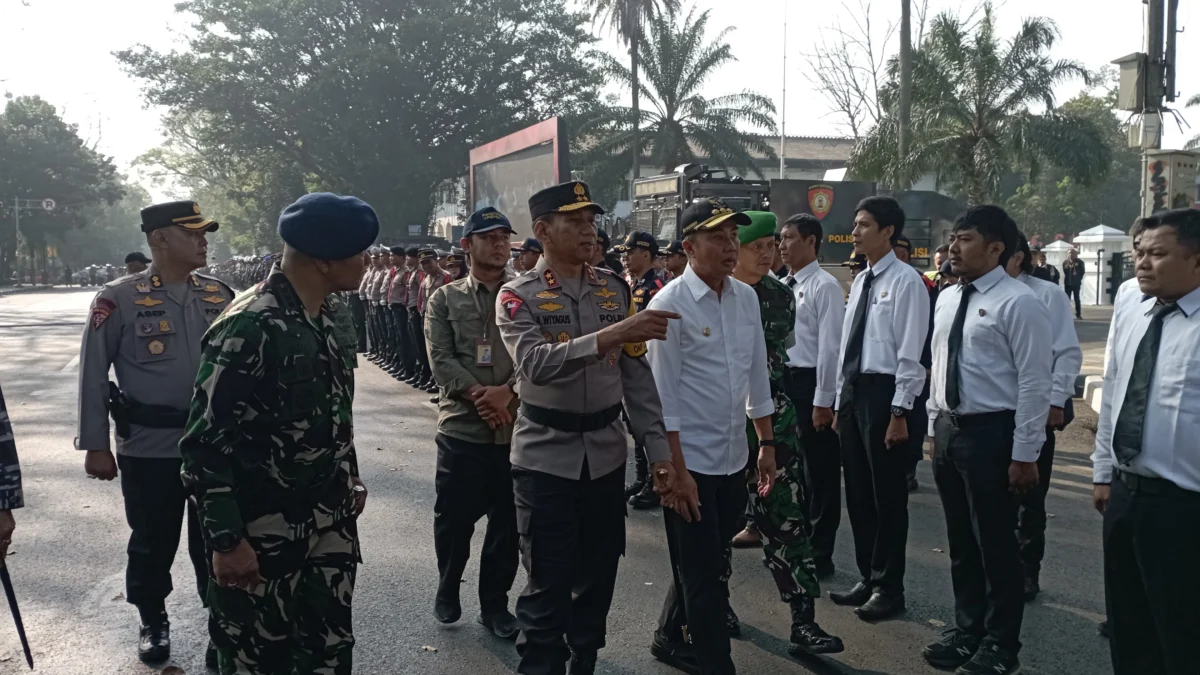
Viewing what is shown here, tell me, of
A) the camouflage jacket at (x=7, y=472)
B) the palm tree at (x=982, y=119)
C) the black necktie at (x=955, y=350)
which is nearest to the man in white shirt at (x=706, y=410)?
the black necktie at (x=955, y=350)

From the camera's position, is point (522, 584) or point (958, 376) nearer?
point (958, 376)

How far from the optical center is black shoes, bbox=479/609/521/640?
186 inches

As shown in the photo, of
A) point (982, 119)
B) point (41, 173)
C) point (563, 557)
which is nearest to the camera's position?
point (563, 557)

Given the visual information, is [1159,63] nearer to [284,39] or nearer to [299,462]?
[299,462]

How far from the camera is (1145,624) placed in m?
3.50

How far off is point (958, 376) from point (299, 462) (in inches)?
113

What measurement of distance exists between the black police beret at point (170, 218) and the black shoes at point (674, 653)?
2838 mm

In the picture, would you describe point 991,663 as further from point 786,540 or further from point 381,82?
point 381,82

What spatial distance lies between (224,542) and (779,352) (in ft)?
9.81

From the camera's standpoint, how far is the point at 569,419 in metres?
3.74

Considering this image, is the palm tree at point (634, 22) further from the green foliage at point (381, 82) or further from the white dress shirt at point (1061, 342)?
the white dress shirt at point (1061, 342)

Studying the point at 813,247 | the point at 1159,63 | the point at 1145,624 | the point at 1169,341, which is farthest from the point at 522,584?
the point at 1159,63

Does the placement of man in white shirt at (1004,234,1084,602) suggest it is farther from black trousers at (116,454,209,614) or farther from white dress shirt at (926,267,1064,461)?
black trousers at (116,454,209,614)

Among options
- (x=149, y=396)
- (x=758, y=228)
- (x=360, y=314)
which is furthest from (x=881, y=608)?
(x=360, y=314)
